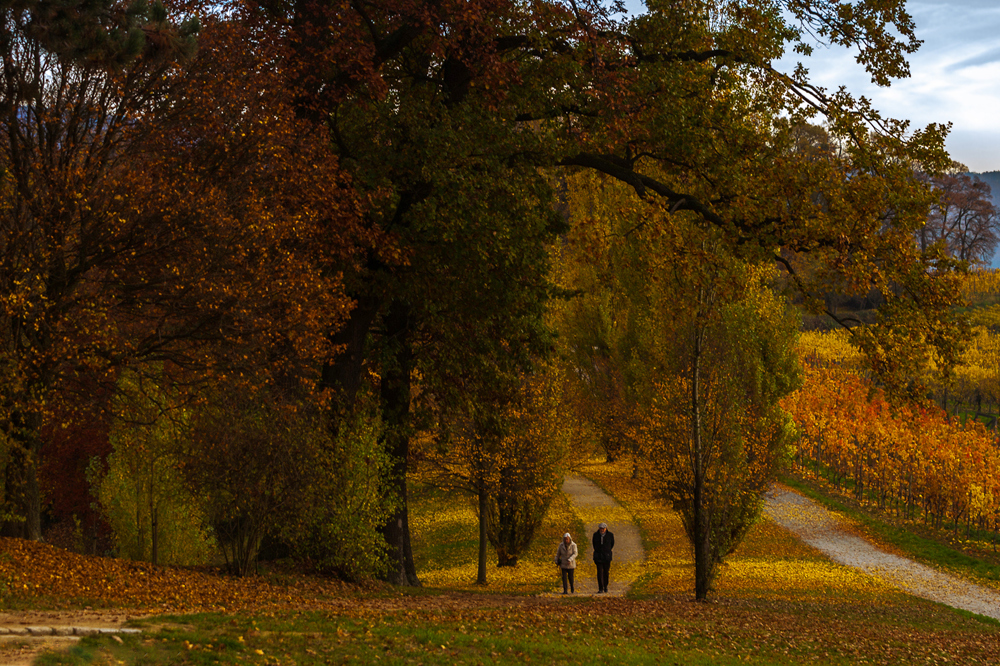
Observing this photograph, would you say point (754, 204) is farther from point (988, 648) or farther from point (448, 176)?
point (988, 648)

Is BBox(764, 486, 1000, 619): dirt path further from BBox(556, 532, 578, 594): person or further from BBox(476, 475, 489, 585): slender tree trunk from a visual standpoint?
BBox(476, 475, 489, 585): slender tree trunk

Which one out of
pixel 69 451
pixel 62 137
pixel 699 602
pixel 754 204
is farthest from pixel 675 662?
pixel 69 451

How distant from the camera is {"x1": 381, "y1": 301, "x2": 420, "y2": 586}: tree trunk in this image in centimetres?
1586

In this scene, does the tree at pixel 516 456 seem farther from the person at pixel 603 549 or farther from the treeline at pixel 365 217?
the treeline at pixel 365 217

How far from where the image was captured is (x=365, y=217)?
1394cm

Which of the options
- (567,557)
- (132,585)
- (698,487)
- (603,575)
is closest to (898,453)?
(603,575)

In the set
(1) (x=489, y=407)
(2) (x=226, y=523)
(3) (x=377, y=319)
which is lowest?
(2) (x=226, y=523)

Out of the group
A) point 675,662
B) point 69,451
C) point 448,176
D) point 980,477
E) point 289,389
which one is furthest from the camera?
point 980,477

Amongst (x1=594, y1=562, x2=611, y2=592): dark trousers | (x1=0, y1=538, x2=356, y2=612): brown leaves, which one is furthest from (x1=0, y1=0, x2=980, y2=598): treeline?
(x1=594, y1=562, x2=611, y2=592): dark trousers

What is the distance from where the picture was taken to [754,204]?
13.5 m

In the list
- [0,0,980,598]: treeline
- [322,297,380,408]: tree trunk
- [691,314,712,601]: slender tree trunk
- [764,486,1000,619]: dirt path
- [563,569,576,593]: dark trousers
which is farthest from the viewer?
[764,486,1000,619]: dirt path

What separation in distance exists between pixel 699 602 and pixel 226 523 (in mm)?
8483

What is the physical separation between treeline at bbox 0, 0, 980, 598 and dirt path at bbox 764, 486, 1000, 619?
917 cm

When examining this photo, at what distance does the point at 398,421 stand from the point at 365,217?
14.7ft
